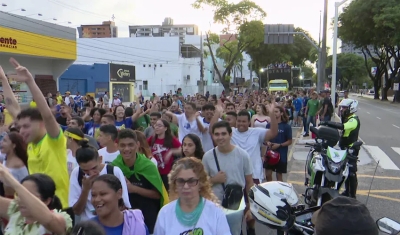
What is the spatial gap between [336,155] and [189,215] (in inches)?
144

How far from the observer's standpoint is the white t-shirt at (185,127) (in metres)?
7.63

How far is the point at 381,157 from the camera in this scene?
1216cm

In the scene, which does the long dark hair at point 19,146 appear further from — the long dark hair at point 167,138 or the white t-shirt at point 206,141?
the white t-shirt at point 206,141

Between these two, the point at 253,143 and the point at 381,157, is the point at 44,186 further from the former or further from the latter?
the point at 381,157

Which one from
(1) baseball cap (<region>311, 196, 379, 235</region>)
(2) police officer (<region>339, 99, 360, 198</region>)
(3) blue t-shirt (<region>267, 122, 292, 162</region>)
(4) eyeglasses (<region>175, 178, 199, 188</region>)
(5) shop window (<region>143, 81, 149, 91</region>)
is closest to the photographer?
(1) baseball cap (<region>311, 196, 379, 235</region>)

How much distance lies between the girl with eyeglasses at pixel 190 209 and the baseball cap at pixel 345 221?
134 cm

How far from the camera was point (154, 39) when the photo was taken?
59.2 m

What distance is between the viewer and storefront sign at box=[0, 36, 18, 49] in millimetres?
22916

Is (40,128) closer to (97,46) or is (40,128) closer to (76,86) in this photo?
(76,86)

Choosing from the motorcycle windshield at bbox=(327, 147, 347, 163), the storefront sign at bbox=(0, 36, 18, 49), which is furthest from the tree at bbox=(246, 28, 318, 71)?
the motorcycle windshield at bbox=(327, 147, 347, 163)

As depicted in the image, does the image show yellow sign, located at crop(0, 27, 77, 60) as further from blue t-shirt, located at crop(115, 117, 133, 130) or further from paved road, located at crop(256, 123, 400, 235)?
paved road, located at crop(256, 123, 400, 235)

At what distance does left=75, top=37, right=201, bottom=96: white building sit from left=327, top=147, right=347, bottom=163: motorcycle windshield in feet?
157

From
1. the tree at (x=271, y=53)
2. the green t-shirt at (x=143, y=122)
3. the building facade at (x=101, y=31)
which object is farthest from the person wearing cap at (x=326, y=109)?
the building facade at (x=101, y=31)

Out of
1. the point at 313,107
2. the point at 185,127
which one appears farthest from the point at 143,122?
the point at 313,107
